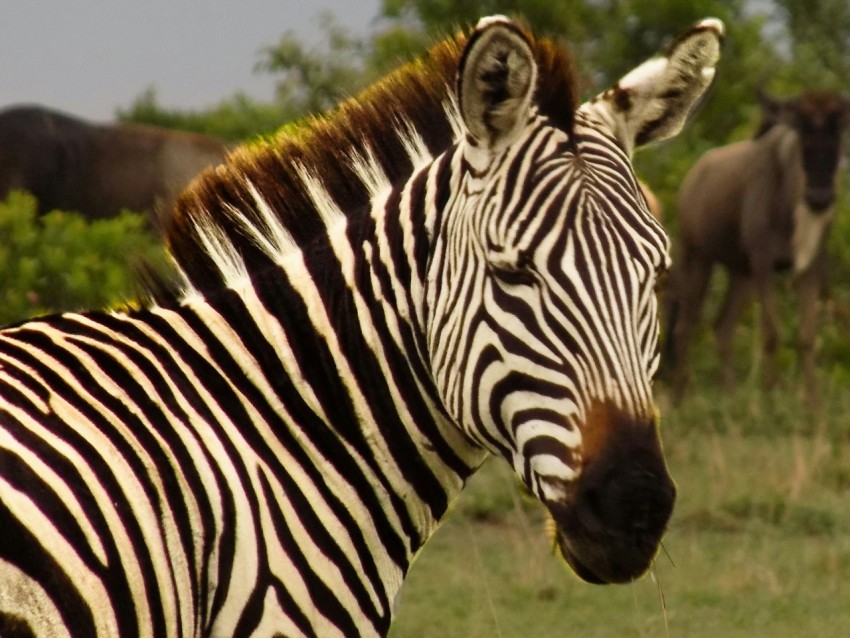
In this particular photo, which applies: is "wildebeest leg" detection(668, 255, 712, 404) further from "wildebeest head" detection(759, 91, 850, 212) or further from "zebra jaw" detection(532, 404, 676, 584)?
"zebra jaw" detection(532, 404, 676, 584)

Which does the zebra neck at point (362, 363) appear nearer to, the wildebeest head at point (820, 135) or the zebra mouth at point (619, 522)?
the zebra mouth at point (619, 522)

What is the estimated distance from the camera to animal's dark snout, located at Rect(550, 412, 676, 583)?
2.32 metres

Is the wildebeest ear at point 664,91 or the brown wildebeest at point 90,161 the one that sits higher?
the wildebeest ear at point 664,91

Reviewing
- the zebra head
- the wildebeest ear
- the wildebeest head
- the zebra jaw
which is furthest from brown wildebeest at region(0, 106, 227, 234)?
the zebra jaw

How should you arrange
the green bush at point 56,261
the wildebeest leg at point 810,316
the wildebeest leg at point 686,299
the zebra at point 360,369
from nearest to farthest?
1. the zebra at point 360,369
2. the green bush at point 56,261
3. the wildebeest leg at point 810,316
4. the wildebeest leg at point 686,299

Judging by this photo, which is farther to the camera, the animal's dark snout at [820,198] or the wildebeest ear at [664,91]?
the animal's dark snout at [820,198]

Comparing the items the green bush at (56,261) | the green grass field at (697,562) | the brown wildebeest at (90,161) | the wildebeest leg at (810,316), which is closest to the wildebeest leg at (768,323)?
the wildebeest leg at (810,316)

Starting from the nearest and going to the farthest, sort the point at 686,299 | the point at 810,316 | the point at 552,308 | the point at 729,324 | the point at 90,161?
the point at 552,308
the point at 810,316
the point at 90,161
the point at 729,324
the point at 686,299

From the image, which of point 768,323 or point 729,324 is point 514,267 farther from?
point 729,324

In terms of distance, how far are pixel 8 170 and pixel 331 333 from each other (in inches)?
398

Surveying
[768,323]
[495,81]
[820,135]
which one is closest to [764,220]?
[820,135]

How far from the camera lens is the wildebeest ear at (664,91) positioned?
2770mm

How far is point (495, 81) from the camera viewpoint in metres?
2.51

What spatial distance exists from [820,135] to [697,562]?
21.9 ft
